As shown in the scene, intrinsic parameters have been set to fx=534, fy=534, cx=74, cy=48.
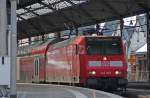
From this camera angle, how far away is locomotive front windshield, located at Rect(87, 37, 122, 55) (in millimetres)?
29688

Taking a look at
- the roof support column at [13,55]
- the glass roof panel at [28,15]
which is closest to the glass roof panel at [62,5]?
the glass roof panel at [28,15]

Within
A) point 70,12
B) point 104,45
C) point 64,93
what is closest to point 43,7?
point 70,12

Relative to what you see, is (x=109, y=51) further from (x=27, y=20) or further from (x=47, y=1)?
(x=27, y=20)

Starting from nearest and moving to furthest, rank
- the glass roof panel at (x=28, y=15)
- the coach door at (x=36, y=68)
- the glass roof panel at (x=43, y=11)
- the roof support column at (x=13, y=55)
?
the roof support column at (x=13, y=55) < the coach door at (x=36, y=68) < the glass roof panel at (x=43, y=11) < the glass roof panel at (x=28, y=15)

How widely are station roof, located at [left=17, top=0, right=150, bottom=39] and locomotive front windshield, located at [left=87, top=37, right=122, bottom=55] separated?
14.6 metres

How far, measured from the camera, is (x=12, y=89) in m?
16.2

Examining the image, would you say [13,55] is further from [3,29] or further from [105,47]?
[105,47]

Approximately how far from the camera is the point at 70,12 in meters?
51.9

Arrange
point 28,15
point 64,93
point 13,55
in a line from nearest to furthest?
point 13,55 → point 64,93 → point 28,15

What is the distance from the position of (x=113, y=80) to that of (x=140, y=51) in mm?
33412

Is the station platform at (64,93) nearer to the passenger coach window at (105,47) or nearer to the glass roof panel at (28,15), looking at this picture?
the passenger coach window at (105,47)

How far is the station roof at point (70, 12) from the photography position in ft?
152

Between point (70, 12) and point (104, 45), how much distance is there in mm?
22412

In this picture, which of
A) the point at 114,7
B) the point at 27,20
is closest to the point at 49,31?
the point at 27,20
